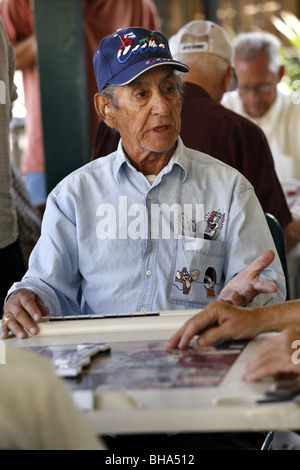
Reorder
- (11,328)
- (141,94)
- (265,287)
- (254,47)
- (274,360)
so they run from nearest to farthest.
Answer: (274,360), (265,287), (11,328), (141,94), (254,47)

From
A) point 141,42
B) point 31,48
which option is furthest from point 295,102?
point 141,42

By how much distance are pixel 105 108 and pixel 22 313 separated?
2.43ft

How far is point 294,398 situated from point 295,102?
12.5 ft

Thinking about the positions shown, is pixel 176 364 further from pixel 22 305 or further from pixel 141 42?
pixel 141 42

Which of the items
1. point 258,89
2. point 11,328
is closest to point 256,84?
point 258,89

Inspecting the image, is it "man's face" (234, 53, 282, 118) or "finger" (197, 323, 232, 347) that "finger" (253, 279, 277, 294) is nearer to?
"finger" (197, 323, 232, 347)

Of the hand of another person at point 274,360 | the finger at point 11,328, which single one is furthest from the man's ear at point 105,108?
the hand of another person at point 274,360

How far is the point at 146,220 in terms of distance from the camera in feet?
6.77

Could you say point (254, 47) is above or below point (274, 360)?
above

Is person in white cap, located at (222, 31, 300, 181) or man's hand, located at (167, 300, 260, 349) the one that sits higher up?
person in white cap, located at (222, 31, 300, 181)

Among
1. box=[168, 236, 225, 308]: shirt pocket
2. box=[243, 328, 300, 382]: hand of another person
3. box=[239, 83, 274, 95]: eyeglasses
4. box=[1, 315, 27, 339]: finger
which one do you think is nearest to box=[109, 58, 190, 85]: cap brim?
box=[168, 236, 225, 308]: shirt pocket

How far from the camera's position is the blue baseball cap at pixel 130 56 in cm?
208

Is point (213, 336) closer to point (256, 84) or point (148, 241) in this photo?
point (148, 241)

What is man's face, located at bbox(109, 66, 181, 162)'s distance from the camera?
208cm
